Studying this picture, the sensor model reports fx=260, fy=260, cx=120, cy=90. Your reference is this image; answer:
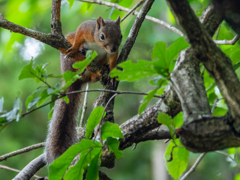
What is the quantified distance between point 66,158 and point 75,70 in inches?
58.1

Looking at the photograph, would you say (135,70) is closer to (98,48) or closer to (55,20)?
(55,20)

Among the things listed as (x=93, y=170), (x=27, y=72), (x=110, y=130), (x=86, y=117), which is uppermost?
(x=86, y=117)

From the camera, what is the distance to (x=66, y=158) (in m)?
1.07

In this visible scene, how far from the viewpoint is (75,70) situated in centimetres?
246

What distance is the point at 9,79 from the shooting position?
266 inches

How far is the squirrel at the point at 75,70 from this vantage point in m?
1.92

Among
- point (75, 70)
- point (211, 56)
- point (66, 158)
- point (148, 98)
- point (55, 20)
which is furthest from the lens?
point (75, 70)

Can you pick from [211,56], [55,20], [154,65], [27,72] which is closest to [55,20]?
[55,20]

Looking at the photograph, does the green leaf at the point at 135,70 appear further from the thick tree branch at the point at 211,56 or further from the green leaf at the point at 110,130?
the green leaf at the point at 110,130

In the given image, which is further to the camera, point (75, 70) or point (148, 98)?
point (75, 70)

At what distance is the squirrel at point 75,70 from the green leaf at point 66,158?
71 cm

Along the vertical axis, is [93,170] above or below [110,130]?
below

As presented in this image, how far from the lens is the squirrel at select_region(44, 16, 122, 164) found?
75.7 inches

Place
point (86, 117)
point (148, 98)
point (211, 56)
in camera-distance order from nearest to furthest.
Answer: point (211, 56) → point (148, 98) → point (86, 117)
